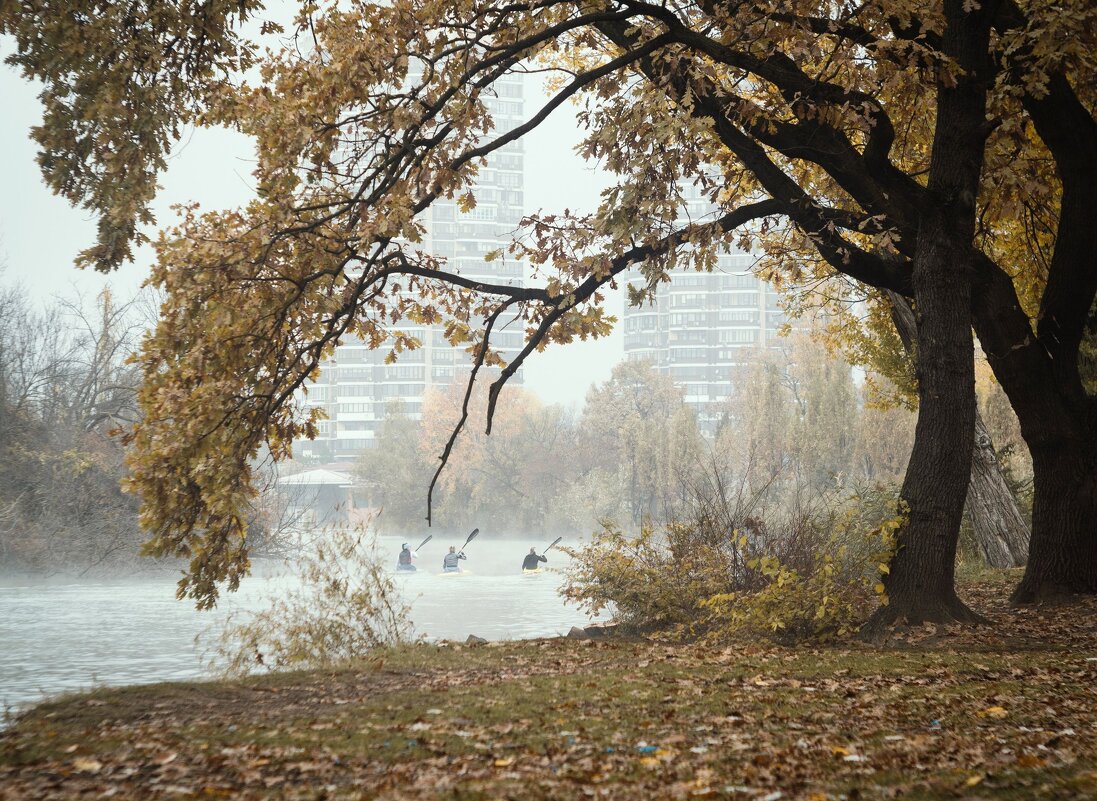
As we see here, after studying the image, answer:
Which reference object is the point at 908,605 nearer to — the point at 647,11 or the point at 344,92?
the point at 647,11

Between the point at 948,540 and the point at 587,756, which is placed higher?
the point at 948,540

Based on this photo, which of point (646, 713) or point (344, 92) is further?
point (344, 92)

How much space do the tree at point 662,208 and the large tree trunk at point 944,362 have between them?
0.07 feet

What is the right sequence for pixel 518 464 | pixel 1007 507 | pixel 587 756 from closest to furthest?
pixel 587 756 → pixel 1007 507 → pixel 518 464

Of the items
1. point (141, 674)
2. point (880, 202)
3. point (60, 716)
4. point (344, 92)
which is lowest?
point (141, 674)

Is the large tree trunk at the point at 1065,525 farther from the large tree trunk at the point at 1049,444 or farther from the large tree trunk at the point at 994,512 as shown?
the large tree trunk at the point at 994,512

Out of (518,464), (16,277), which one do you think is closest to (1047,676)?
(16,277)

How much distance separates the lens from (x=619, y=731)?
5707mm

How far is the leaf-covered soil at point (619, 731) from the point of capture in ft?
14.3

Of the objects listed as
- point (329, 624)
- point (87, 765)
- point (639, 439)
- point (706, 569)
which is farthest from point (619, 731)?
point (639, 439)

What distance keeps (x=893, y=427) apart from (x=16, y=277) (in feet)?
99.7

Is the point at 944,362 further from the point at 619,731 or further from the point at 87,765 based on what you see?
the point at 87,765

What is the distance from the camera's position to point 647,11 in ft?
30.4

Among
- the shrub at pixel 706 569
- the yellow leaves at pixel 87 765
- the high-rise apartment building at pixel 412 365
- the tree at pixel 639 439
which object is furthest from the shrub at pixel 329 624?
the high-rise apartment building at pixel 412 365
